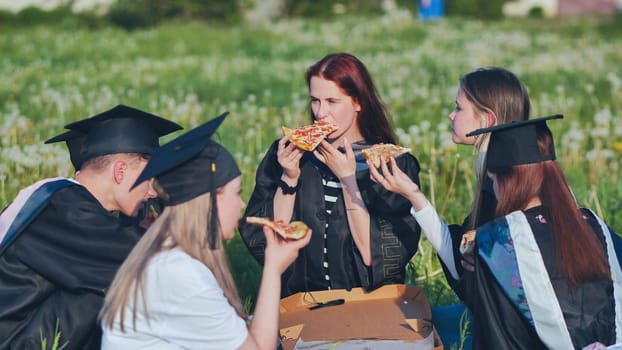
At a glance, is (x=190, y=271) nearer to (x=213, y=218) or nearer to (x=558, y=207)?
(x=213, y=218)

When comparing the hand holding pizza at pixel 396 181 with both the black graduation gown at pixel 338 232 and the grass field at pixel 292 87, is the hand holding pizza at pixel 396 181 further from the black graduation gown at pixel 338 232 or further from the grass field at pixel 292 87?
the grass field at pixel 292 87

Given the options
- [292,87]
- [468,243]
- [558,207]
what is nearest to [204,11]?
[292,87]

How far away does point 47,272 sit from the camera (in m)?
4.18

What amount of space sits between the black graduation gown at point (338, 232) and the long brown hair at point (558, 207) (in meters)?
0.92

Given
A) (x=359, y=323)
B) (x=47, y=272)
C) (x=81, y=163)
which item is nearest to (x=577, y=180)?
(x=359, y=323)

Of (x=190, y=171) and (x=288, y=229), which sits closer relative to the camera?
(x=190, y=171)

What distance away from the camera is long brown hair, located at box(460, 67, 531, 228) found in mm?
4492

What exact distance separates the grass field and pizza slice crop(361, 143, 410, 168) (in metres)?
1.07

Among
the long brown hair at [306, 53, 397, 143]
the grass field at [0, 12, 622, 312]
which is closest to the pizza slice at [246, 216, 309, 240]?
the long brown hair at [306, 53, 397, 143]

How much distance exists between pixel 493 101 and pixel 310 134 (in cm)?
94

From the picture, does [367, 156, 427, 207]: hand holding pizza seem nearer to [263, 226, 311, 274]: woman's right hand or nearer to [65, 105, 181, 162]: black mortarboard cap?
[263, 226, 311, 274]: woman's right hand

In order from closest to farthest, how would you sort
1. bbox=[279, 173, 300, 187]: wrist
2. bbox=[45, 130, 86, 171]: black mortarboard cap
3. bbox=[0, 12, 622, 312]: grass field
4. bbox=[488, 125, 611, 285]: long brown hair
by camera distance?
bbox=[488, 125, 611, 285]: long brown hair, bbox=[45, 130, 86, 171]: black mortarboard cap, bbox=[279, 173, 300, 187]: wrist, bbox=[0, 12, 622, 312]: grass field

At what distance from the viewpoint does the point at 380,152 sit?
4711 mm

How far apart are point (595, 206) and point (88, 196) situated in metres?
4.13
